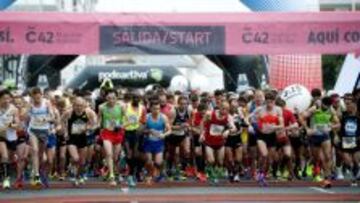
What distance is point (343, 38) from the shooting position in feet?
64.1

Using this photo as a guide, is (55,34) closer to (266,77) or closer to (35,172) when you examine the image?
(35,172)

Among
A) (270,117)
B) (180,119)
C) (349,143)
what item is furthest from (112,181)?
(349,143)

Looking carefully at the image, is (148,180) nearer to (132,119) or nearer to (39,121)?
(132,119)

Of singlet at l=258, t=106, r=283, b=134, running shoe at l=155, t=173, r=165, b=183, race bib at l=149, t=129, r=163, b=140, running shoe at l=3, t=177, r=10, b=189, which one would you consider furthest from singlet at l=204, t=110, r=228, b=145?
running shoe at l=3, t=177, r=10, b=189

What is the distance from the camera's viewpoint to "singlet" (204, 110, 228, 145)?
18.8m

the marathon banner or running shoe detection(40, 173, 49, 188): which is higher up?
the marathon banner

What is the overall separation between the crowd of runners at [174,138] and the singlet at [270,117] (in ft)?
0.06

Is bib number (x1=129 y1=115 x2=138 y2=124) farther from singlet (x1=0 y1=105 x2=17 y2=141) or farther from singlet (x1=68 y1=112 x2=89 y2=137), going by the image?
singlet (x1=0 y1=105 x2=17 y2=141)

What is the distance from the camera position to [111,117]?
18.2 metres

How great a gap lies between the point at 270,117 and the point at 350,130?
1589mm

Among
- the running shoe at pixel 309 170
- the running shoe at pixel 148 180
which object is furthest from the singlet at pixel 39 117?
the running shoe at pixel 309 170

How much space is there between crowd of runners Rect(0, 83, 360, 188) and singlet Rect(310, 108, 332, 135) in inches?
0.8

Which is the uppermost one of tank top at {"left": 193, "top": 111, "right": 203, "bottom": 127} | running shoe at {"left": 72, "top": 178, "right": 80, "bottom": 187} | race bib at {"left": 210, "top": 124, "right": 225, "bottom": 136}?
tank top at {"left": 193, "top": 111, "right": 203, "bottom": 127}

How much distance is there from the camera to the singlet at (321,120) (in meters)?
18.9
